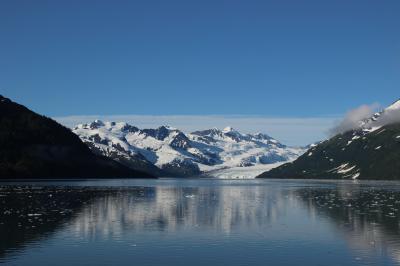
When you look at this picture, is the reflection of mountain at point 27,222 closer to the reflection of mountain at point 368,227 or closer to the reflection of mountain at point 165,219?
the reflection of mountain at point 165,219

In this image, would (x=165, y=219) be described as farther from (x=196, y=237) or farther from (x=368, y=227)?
(x=368, y=227)

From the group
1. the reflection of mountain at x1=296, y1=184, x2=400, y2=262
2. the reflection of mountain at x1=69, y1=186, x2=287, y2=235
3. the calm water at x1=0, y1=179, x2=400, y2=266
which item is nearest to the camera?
the calm water at x1=0, y1=179, x2=400, y2=266

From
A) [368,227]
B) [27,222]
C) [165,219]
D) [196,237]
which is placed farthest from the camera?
[165,219]

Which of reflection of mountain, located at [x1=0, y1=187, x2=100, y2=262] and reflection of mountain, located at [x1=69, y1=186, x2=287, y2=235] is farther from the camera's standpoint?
reflection of mountain, located at [x1=69, y1=186, x2=287, y2=235]

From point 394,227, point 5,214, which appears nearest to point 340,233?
point 394,227

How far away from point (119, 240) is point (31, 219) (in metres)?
19.8

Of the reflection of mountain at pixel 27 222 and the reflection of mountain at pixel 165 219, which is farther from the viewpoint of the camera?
the reflection of mountain at pixel 165 219

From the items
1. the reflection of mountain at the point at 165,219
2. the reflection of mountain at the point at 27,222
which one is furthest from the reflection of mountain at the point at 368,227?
the reflection of mountain at the point at 27,222

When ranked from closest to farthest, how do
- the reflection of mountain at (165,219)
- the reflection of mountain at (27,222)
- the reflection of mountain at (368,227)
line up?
the reflection of mountain at (368,227) → the reflection of mountain at (27,222) → the reflection of mountain at (165,219)

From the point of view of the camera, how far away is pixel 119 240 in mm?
51750

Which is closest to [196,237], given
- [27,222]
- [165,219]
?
[165,219]

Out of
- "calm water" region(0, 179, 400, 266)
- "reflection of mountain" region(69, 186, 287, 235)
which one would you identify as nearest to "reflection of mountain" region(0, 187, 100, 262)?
"calm water" region(0, 179, 400, 266)

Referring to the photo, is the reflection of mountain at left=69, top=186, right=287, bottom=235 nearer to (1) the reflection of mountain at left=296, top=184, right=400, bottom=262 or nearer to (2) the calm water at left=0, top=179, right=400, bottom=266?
(2) the calm water at left=0, top=179, right=400, bottom=266

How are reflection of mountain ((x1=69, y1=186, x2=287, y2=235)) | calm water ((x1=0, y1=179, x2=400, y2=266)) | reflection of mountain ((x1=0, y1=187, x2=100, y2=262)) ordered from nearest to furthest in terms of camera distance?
calm water ((x1=0, y1=179, x2=400, y2=266)), reflection of mountain ((x1=0, y1=187, x2=100, y2=262)), reflection of mountain ((x1=69, y1=186, x2=287, y2=235))
